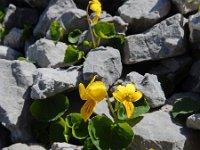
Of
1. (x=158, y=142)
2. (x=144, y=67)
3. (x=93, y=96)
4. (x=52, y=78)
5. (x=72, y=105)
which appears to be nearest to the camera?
(x=93, y=96)

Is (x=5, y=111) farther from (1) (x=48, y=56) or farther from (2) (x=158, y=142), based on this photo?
(2) (x=158, y=142)

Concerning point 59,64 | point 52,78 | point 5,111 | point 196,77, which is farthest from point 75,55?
point 196,77

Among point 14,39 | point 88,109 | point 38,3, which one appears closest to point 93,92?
point 88,109

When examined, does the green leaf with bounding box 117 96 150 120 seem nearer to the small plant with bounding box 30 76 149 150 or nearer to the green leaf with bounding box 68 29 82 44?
the small plant with bounding box 30 76 149 150

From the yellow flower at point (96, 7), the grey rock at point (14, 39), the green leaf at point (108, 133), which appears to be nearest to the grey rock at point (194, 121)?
the green leaf at point (108, 133)

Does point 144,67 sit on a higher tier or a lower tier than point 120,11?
lower

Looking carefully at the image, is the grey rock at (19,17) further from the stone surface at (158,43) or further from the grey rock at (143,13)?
the stone surface at (158,43)

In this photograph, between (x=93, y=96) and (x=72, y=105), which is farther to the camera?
(x=72, y=105)

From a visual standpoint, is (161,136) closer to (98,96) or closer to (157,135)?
(157,135)
